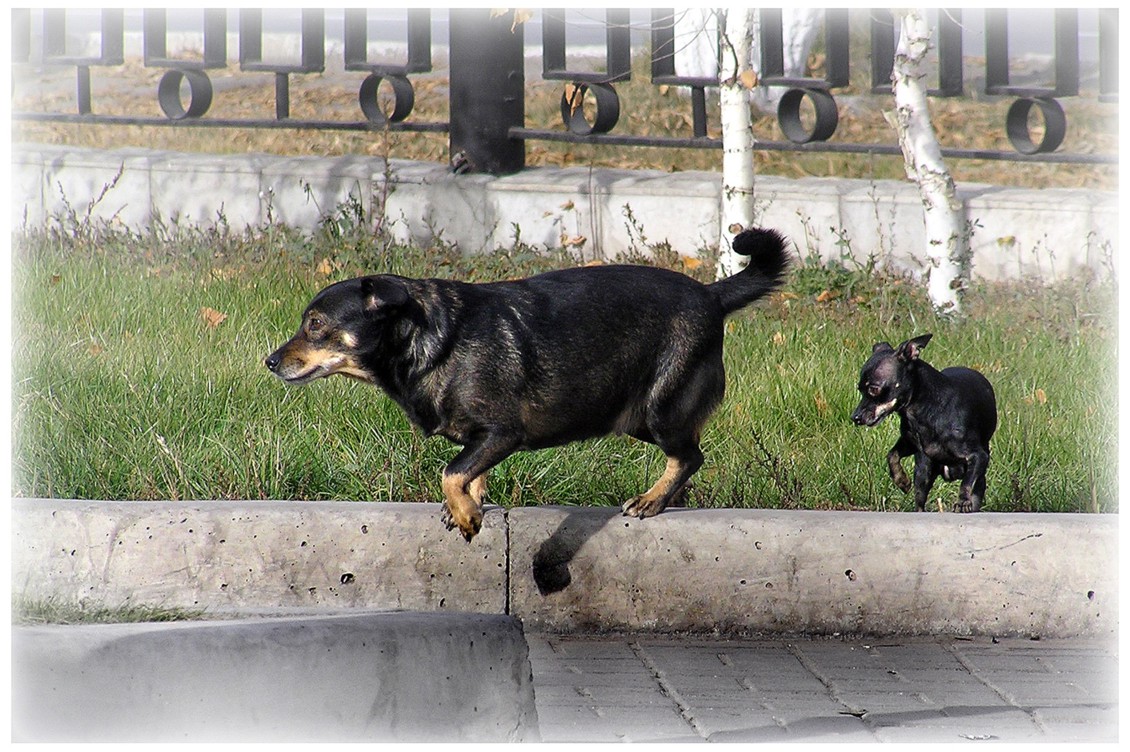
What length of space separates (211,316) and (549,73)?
292 cm

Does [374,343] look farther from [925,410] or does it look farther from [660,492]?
[925,410]

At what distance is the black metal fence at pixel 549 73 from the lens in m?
8.09

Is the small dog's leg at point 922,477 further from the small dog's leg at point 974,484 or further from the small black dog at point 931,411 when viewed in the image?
the small dog's leg at point 974,484

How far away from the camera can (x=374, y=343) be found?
13.6ft

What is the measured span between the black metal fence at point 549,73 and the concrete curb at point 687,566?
13.2 feet

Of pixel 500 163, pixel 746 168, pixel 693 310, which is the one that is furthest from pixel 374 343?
pixel 500 163

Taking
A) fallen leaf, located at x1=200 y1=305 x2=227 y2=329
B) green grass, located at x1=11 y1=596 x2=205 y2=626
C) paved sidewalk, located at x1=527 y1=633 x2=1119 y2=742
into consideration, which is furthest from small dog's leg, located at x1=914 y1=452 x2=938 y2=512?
fallen leaf, located at x1=200 y1=305 x2=227 y2=329

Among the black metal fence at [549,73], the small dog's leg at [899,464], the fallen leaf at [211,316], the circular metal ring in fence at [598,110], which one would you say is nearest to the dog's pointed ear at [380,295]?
the small dog's leg at [899,464]

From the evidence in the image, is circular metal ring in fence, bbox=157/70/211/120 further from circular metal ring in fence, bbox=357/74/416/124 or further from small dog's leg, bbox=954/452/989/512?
small dog's leg, bbox=954/452/989/512

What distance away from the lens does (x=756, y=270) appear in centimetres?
470

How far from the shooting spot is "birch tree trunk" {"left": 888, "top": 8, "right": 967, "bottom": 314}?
7234 millimetres

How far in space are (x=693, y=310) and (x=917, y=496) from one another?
40.2 inches

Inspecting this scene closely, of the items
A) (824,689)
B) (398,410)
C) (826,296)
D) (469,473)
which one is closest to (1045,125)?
(826,296)

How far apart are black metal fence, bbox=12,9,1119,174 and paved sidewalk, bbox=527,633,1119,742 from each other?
4.29m
